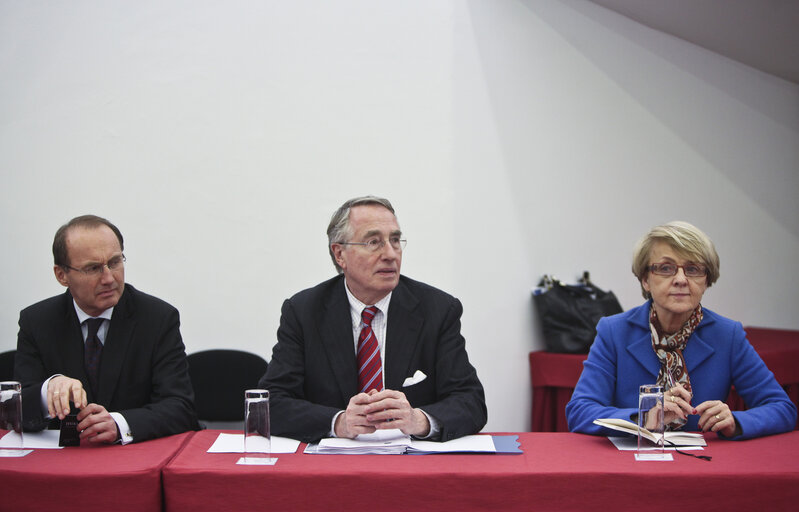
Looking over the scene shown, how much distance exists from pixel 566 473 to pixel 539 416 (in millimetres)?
2424

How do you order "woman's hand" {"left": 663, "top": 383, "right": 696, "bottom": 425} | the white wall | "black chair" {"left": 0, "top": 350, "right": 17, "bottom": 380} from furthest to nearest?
the white wall, "black chair" {"left": 0, "top": 350, "right": 17, "bottom": 380}, "woman's hand" {"left": 663, "top": 383, "right": 696, "bottom": 425}

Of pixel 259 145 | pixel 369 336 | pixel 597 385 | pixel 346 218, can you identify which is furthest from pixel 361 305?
pixel 259 145

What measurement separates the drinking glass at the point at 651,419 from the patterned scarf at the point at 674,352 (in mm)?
386

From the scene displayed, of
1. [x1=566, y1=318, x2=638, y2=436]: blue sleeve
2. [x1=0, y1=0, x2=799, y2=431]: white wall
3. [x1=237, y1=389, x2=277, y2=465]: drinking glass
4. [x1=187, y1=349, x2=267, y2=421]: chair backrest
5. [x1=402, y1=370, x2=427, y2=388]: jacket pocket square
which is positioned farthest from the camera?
[x1=0, y1=0, x2=799, y2=431]: white wall

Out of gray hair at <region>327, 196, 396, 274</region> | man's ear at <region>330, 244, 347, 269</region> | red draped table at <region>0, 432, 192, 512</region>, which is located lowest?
red draped table at <region>0, 432, 192, 512</region>

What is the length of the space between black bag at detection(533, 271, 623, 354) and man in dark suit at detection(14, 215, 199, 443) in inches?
88.2

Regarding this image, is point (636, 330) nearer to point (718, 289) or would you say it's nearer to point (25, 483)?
point (25, 483)

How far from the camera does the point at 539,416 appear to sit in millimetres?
4113

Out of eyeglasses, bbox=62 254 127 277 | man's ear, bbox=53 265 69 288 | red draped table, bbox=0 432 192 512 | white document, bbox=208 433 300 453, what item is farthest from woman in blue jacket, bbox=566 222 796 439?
man's ear, bbox=53 265 69 288

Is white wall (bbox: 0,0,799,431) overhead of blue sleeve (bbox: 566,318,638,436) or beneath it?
overhead

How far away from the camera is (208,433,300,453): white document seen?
1.88 m

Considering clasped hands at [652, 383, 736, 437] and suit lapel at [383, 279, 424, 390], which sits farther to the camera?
suit lapel at [383, 279, 424, 390]

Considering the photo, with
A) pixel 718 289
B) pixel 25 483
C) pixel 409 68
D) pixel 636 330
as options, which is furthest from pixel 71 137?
pixel 718 289

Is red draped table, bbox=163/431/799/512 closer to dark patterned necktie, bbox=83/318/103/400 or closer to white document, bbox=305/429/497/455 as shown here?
white document, bbox=305/429/497/455
